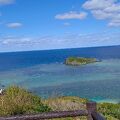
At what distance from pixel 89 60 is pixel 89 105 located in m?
110

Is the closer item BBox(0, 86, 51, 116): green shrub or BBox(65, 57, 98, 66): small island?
BBox(0, 86, 51, 116): green shrub

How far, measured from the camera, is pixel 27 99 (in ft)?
48.7

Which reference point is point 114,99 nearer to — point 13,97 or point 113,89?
point 113,89

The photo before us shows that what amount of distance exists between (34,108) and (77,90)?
34.6 metres

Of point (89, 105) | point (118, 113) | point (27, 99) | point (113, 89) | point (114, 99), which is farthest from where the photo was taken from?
point (113, 89)

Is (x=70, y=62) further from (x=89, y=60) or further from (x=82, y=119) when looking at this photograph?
(x=82, y=119)

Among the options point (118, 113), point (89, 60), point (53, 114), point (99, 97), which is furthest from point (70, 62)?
point (53, 114)

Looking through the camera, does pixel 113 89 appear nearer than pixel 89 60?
Yes

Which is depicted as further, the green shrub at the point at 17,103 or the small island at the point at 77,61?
the small island at the point at 77,61

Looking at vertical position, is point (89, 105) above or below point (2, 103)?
above

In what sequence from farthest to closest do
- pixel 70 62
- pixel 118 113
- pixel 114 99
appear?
pixel 70 62, pixel 114 99, pixel 118 113

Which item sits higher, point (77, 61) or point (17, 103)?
point (17, 103)

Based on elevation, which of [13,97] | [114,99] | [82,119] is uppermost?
[13,97]

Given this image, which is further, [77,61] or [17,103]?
[77,61]
